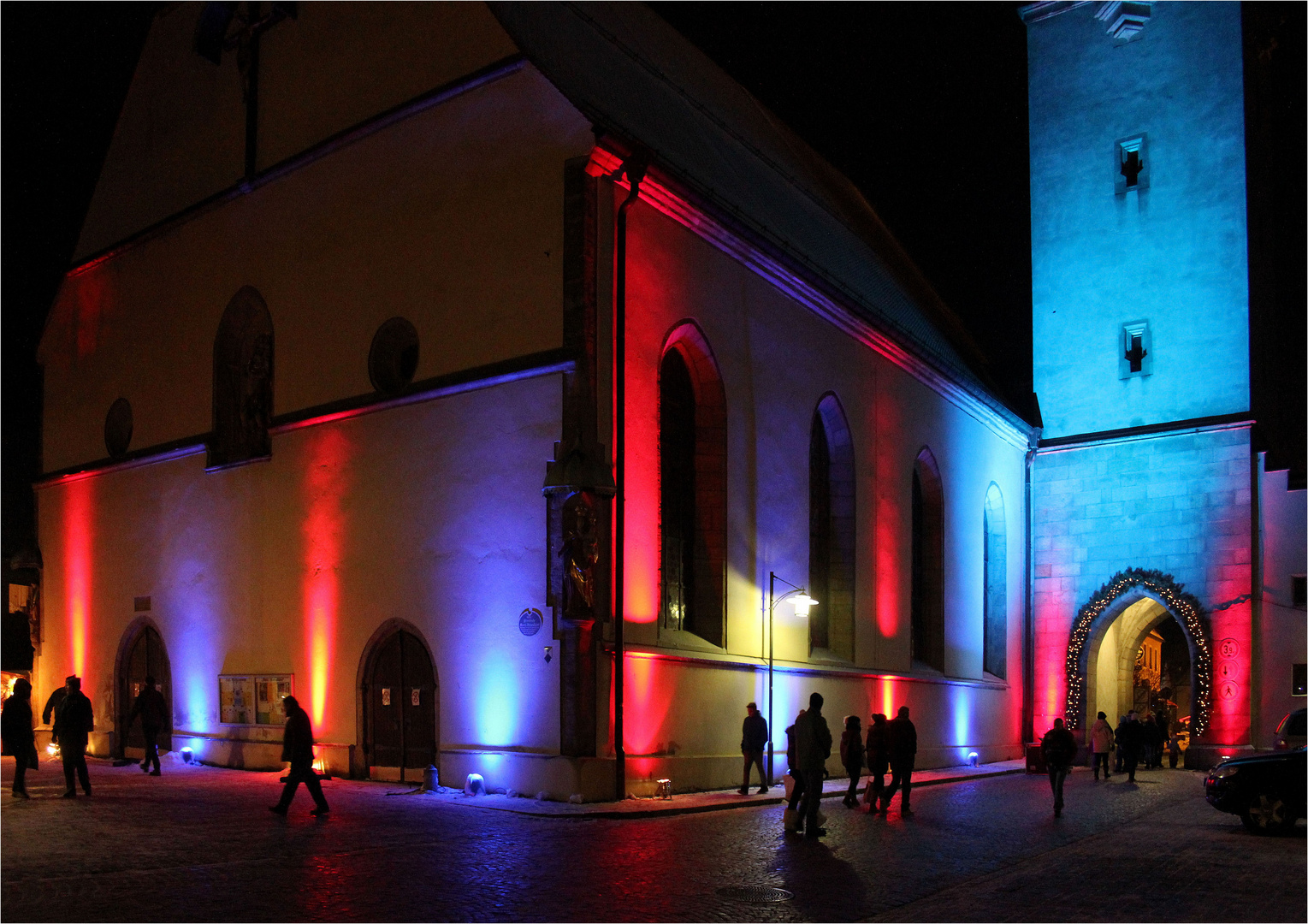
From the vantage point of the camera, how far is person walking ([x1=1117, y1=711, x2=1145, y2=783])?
26.2 metres

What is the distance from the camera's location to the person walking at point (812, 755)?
1401cm

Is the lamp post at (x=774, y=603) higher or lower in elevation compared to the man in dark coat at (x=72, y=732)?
higher

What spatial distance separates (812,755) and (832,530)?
1184 centimetres

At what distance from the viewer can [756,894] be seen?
A: 10227 mm

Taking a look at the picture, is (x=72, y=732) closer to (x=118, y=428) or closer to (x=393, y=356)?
(x=393, y=356)

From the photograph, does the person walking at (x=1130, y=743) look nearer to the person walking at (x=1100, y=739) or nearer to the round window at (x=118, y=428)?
the person walking at (x=1100, y=739)

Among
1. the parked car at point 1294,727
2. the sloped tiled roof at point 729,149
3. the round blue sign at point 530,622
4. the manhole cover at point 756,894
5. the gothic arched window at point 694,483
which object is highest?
the sloped tiled roof at point 729,149

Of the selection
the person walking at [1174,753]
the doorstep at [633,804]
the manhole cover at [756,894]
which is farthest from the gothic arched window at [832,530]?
the manhole cover at [756,894]

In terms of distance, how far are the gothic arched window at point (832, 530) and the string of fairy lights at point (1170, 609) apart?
10637mm

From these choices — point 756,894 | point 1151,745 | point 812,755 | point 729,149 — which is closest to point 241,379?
point 729,149

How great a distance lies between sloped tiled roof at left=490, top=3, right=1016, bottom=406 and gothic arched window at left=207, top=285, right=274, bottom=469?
24.9ft

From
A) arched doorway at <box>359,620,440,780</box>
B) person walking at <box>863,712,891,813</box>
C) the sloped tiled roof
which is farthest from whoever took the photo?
the sloped tiled roof

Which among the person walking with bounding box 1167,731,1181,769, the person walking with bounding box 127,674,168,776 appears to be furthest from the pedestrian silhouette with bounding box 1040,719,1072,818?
the person walking with bounding box 1167,731,1181,769

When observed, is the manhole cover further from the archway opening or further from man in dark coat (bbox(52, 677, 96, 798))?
the archway opening
